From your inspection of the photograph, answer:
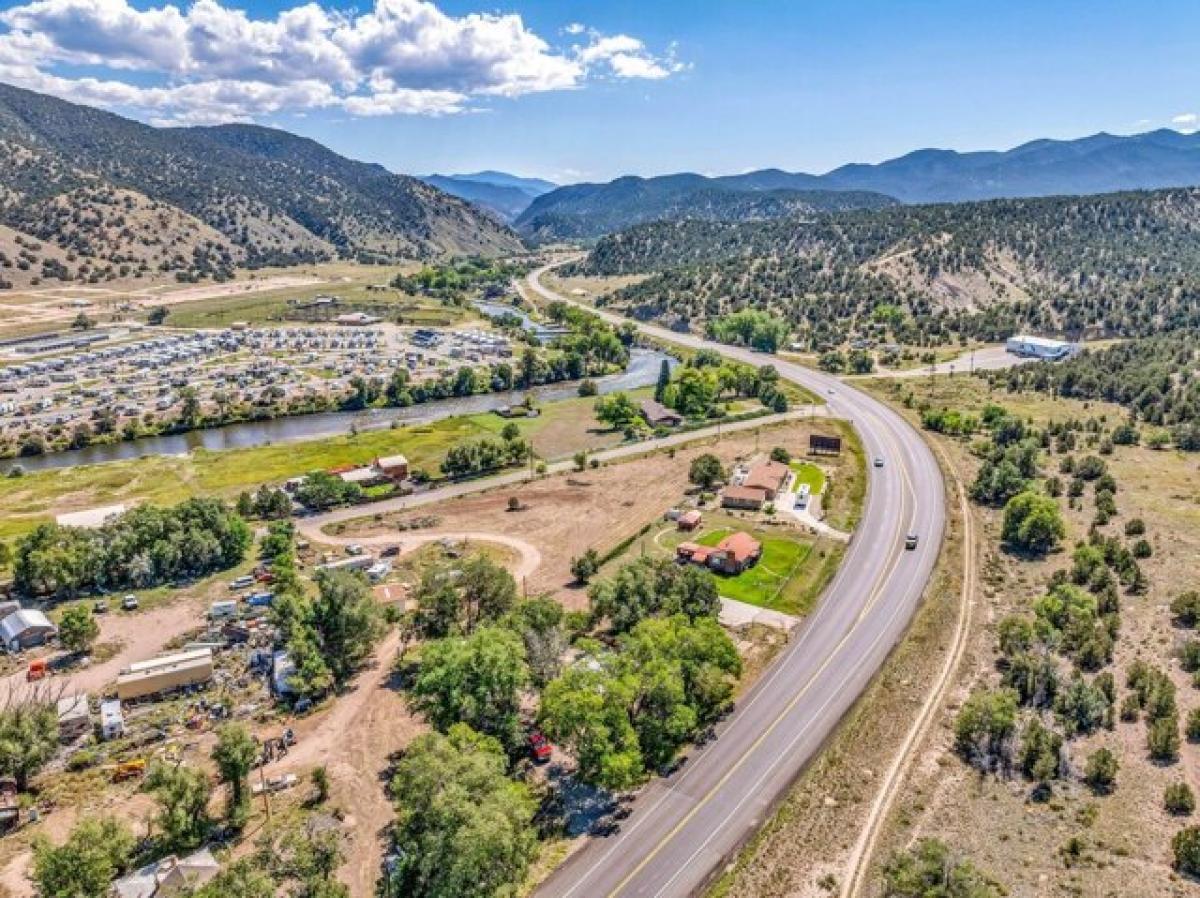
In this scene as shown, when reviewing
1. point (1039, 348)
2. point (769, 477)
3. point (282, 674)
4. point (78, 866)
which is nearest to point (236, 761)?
point (78, 866)

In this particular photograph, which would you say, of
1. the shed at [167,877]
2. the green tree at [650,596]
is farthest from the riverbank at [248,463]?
the shed at [167,877]

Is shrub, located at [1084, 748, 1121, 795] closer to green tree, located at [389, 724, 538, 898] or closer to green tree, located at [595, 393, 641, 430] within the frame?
green tree, located at [389, 724, 538, 898]

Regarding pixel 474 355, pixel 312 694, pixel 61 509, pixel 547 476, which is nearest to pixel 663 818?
pixel 312 694

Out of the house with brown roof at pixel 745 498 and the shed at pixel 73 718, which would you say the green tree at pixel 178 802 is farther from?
the house with brown roof at pixel 745 498

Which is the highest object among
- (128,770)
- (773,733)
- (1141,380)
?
(1141,380)

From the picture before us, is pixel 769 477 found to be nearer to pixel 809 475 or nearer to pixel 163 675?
pixel 809 475

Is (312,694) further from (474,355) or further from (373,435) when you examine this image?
(474,355)
